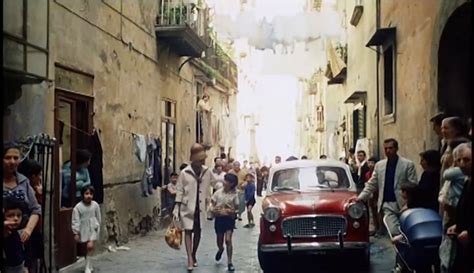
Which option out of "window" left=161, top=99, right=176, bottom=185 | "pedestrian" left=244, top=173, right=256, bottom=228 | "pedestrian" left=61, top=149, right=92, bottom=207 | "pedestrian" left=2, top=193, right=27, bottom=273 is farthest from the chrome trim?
"window" left=161, top=99, right=176, bottom=185

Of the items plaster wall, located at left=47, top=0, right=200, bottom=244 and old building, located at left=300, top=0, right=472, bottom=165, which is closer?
old building, located at left=300, top=0, right=472, bottom=165

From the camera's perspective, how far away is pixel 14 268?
5.58 metres

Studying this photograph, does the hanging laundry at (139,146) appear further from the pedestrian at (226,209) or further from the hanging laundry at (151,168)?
the pedestrian at (226,209)

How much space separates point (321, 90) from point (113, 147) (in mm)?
25333

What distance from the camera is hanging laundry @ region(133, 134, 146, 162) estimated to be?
13.5 metres

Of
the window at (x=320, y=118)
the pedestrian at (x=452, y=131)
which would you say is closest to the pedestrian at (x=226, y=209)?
the pedestrian at (x=452, y=131)

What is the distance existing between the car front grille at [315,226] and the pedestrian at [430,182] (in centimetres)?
174

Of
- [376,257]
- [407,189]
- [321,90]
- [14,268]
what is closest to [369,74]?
[376,257]

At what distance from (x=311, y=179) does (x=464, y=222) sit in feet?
18.7

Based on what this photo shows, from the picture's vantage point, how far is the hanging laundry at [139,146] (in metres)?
13.5

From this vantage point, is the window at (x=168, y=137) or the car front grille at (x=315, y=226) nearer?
the car front grille at (x=315, y=226)

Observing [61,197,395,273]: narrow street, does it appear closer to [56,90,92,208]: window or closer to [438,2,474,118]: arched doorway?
[56,90,92,208]: window

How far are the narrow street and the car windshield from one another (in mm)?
1136

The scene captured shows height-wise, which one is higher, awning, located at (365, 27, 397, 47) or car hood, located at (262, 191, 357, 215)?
awning, located at (365, 27, 397, 47)
